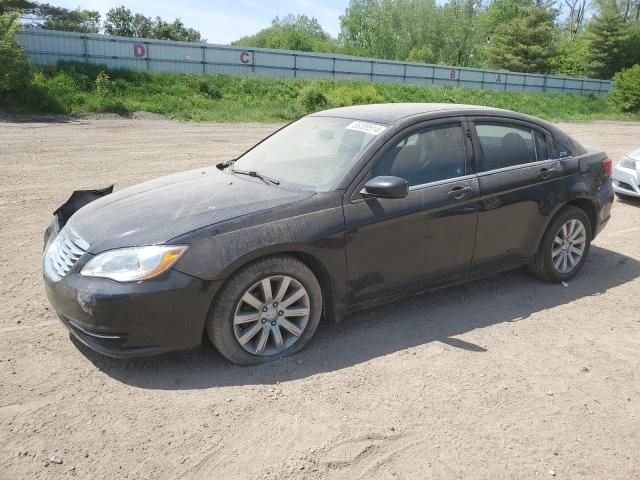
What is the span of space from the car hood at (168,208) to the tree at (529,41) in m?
53.6

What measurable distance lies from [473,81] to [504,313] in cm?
3987

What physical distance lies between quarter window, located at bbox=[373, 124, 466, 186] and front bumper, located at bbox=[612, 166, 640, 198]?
530 cm

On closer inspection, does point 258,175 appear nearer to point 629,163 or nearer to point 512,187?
point 512,187

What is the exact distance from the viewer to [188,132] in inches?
644

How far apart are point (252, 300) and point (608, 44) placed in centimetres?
5711

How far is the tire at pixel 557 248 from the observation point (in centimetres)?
504

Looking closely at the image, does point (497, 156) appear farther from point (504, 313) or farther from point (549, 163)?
point (504, 313)

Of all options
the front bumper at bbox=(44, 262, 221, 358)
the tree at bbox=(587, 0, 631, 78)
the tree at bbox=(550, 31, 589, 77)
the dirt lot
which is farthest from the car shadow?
the tree at bbox=(550, 31, 589, 77)

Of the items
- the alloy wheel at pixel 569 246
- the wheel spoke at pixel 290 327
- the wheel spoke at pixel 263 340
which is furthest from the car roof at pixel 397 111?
the wheel spoke at pixel 263 340

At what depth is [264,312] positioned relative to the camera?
141 inches

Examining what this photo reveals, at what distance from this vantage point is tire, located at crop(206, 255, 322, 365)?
135 inches

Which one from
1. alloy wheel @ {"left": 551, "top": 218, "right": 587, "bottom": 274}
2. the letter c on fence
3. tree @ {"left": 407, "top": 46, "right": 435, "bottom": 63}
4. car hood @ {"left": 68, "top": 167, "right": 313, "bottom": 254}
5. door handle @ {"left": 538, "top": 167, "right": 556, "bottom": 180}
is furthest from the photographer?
tree @ {"left": 407, "top": 46, "right": 435, "bottom": 63}

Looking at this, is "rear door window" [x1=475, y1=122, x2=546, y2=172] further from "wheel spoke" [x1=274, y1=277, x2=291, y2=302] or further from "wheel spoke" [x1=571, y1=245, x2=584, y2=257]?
"wheel spoke" [x1=274, y1=277, x2=291, y2=302]

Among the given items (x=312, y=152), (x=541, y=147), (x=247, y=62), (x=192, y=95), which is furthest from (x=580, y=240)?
(x=247, y=62)
